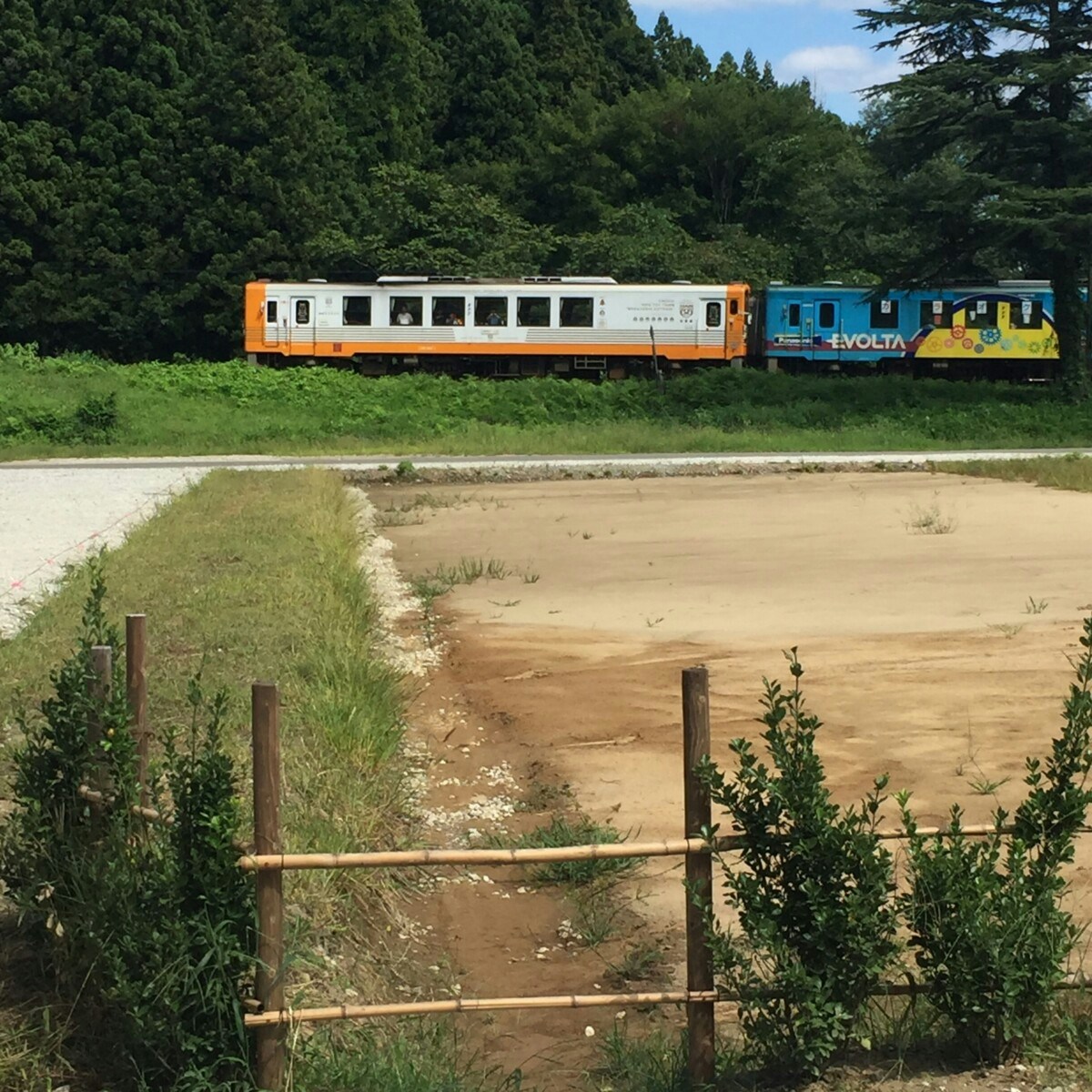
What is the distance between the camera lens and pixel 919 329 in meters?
38.0

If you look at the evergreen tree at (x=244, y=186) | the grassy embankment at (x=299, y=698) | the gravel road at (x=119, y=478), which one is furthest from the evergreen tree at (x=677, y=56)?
the grassy embankment at (x=299, y=698)

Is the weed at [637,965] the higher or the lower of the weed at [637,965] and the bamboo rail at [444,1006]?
the lower

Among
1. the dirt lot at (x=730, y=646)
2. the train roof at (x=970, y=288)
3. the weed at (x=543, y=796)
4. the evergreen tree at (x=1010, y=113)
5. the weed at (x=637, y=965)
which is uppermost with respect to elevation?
the evergreen tree at (x=1010, y=113)

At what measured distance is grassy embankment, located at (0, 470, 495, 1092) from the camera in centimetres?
408

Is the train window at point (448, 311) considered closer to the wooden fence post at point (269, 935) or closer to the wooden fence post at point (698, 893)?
the wooden fence post at point (698, 893)

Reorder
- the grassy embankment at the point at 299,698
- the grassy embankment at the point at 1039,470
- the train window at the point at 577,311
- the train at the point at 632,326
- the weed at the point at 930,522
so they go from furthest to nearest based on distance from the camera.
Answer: the train window at the point at 577,311 → the train at the point at 632,326 → the grassy embankment at the point at 1039,470 → the weed at the point at 930,522 → the grassy embankment at the point at 299,698

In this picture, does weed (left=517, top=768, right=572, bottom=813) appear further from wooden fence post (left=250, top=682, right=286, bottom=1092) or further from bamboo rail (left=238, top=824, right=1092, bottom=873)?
wooden fence post (left=250, top=682, right=286, bottom=1092)

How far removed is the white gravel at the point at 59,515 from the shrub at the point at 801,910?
6.29 metres

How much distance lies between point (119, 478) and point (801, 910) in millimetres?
20445

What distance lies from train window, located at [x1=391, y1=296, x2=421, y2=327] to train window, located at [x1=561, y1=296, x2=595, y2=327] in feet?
12.3

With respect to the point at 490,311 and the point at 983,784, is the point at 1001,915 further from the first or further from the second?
the point at 490,311

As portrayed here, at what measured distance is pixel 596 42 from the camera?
222 feet

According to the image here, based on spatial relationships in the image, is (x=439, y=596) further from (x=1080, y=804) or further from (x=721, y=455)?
(x=721, y=455)

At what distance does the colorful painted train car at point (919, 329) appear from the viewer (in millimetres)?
37406
